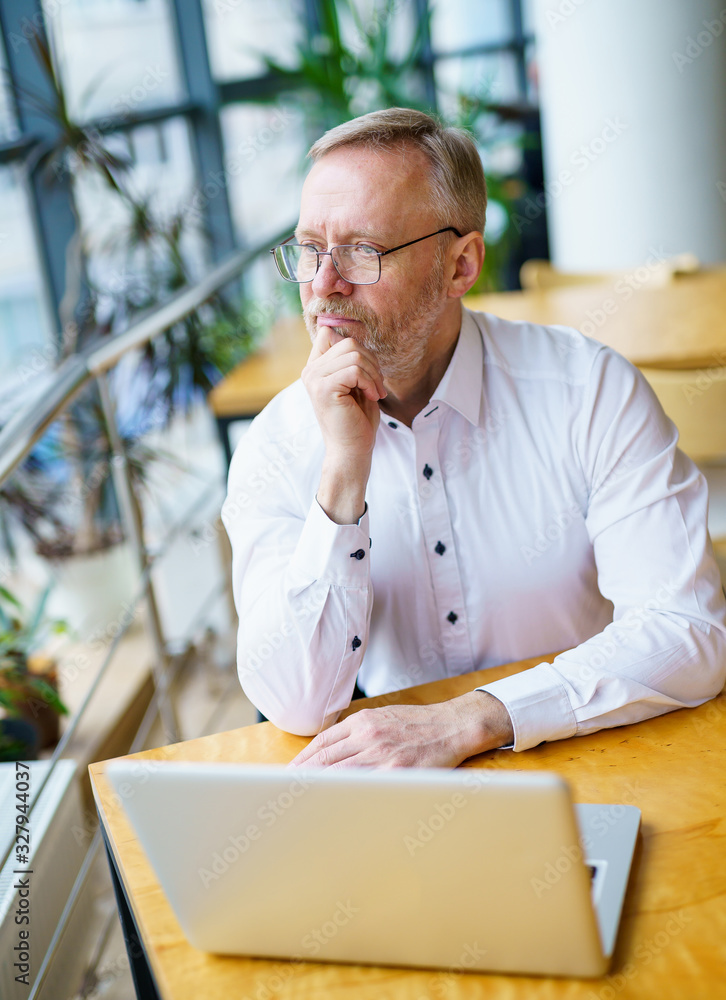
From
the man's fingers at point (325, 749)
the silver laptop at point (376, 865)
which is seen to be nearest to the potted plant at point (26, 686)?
the man's fingers at point (325, 749)

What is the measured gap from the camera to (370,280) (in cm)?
130

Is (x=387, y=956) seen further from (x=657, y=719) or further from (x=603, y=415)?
(x=603, y=415)

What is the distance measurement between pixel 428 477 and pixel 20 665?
1.36m

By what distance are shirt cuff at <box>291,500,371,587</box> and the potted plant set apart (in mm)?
1086

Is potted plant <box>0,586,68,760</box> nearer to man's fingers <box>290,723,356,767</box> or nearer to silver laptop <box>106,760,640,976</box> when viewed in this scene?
man's fingers <box>290,723,356,767</box>

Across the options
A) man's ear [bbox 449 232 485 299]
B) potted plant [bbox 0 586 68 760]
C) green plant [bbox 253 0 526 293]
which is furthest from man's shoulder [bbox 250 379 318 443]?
green plant [bbox 253 0 526 293]

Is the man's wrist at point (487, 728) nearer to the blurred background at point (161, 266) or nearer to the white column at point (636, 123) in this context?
the blurred background at point (161, 266)

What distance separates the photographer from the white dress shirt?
3.93ft

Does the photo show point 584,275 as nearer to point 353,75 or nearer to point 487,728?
point 353,75

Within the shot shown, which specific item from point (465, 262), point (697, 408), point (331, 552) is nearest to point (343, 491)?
point (331, 552)

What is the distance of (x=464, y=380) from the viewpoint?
137 centimetres

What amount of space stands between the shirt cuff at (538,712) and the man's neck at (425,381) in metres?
0.51

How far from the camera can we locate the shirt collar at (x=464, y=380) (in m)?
1.35

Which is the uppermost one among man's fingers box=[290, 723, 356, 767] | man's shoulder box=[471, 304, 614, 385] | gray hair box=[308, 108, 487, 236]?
gray hair box=[308, 108, 487, 236]
